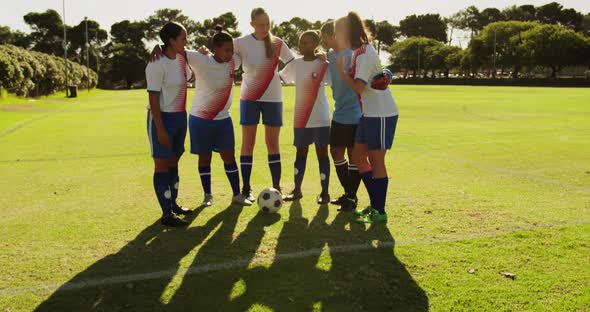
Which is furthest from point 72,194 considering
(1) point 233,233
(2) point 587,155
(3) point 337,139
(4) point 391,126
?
(2) point 587,155

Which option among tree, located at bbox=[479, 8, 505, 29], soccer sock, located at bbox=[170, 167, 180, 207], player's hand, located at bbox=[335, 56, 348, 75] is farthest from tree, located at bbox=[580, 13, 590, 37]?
soccer sock, located at bbox=[170, 167, 180, 207]

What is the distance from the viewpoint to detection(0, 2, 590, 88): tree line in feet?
268

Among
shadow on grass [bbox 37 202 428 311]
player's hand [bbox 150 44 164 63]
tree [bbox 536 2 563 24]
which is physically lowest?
shadow on grass [bbox 37 202 428 311]

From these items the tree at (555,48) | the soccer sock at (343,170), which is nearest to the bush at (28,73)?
the soccer sock at (343,170)

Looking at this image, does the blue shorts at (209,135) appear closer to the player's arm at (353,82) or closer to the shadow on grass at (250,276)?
the shadow on grass at (250,276)

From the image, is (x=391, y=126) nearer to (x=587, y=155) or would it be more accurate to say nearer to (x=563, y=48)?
(x=587, y=155)

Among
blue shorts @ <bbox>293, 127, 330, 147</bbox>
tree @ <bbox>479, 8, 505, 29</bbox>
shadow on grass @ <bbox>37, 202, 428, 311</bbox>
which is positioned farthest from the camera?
tree @ <bbox>479, 8, 505, 29</bbox>

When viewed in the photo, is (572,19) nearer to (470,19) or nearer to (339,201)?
(470,19)

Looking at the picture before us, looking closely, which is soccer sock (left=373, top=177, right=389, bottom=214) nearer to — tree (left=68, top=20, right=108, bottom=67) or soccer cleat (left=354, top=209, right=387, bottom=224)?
soccer cleat (left=354, top=209, right=387, bottom=224)

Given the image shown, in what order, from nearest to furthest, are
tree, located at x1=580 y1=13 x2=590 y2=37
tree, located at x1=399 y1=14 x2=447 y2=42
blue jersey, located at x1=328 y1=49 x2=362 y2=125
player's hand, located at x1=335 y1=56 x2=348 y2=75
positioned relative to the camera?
player's hand, located at x1=335 y1=56 x2=348 y2=75 → blue jersey, located at x1=328 y1=49 x2=362 y2=125 → tree, located at x1=580 y1=13 x2=590 y2=37 → tree, located at x1=399 y1=14 x2=447 y2=42

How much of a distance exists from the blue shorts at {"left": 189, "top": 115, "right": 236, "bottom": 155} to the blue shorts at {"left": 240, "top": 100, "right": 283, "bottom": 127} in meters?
0.36

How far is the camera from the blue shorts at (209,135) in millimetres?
6078

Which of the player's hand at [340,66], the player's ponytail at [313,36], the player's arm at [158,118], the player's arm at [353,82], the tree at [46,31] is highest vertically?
the tree at [46,31]

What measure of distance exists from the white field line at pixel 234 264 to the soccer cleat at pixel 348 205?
123cm
